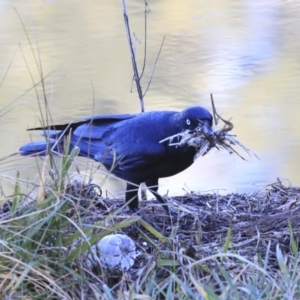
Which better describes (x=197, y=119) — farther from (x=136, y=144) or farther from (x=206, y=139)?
(x=136, y=144)

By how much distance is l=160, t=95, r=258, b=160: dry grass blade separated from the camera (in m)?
2.70

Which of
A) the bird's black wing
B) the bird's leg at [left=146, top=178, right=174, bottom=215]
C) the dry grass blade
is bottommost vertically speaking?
the bird's leg at [left=146, top=178, right=174, bottom=215]

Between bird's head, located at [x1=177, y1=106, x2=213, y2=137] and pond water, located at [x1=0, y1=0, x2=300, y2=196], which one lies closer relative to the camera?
bird's head, located at [x1=177, y1=106, x2=213, y2=137]

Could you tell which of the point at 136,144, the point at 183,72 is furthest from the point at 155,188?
the point at 183,72

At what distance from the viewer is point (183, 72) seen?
19.8 ft

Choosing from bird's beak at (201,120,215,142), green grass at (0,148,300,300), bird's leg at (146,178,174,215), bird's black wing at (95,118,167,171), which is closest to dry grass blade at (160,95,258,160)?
bird's beak at (201,120,215,142)

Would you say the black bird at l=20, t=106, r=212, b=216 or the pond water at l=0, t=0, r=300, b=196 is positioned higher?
the black bird at l=20, t=106, r=212, b=216

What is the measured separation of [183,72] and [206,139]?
11.0ft

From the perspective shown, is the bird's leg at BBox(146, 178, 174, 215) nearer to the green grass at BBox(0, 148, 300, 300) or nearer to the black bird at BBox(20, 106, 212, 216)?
the black bird at BBox(20, 106, 212, 216)

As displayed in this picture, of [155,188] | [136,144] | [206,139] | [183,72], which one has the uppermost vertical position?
[206,139]

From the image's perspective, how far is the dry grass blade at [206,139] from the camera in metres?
2.70

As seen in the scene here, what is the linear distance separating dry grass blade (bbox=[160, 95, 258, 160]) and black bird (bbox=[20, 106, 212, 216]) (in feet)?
0.11

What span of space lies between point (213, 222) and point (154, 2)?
596cm

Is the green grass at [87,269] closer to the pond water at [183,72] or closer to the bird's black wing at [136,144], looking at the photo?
the bird's black wing at [136,144]
